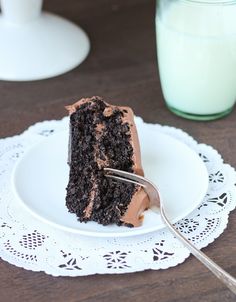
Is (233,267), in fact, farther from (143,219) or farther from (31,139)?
(31,139)

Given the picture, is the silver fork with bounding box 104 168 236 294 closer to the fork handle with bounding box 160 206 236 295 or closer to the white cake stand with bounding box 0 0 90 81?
the fork handle with bounding box 160 206 236 295

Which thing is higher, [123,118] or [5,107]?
[123,118]

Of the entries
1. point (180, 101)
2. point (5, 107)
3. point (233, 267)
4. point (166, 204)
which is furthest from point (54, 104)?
point (233, 267)

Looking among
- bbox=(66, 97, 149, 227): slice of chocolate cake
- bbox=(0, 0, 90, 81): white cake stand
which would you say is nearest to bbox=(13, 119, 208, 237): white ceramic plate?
bbox=(66, 97, 149, 227): slice of chocolate cake

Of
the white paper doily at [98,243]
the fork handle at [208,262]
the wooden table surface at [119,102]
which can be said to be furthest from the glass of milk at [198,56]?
the fork handle at [208,262]

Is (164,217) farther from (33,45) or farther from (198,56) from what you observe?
(33,45)

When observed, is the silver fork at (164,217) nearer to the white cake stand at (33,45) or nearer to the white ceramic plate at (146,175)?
the white ceramic plate at (146,175)

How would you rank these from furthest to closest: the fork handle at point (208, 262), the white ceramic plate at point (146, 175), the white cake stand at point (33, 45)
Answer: the white cake stand at point (33, 45) < the white ceramic plate at point (146, 175) < the fork handle at point (208, 262)
